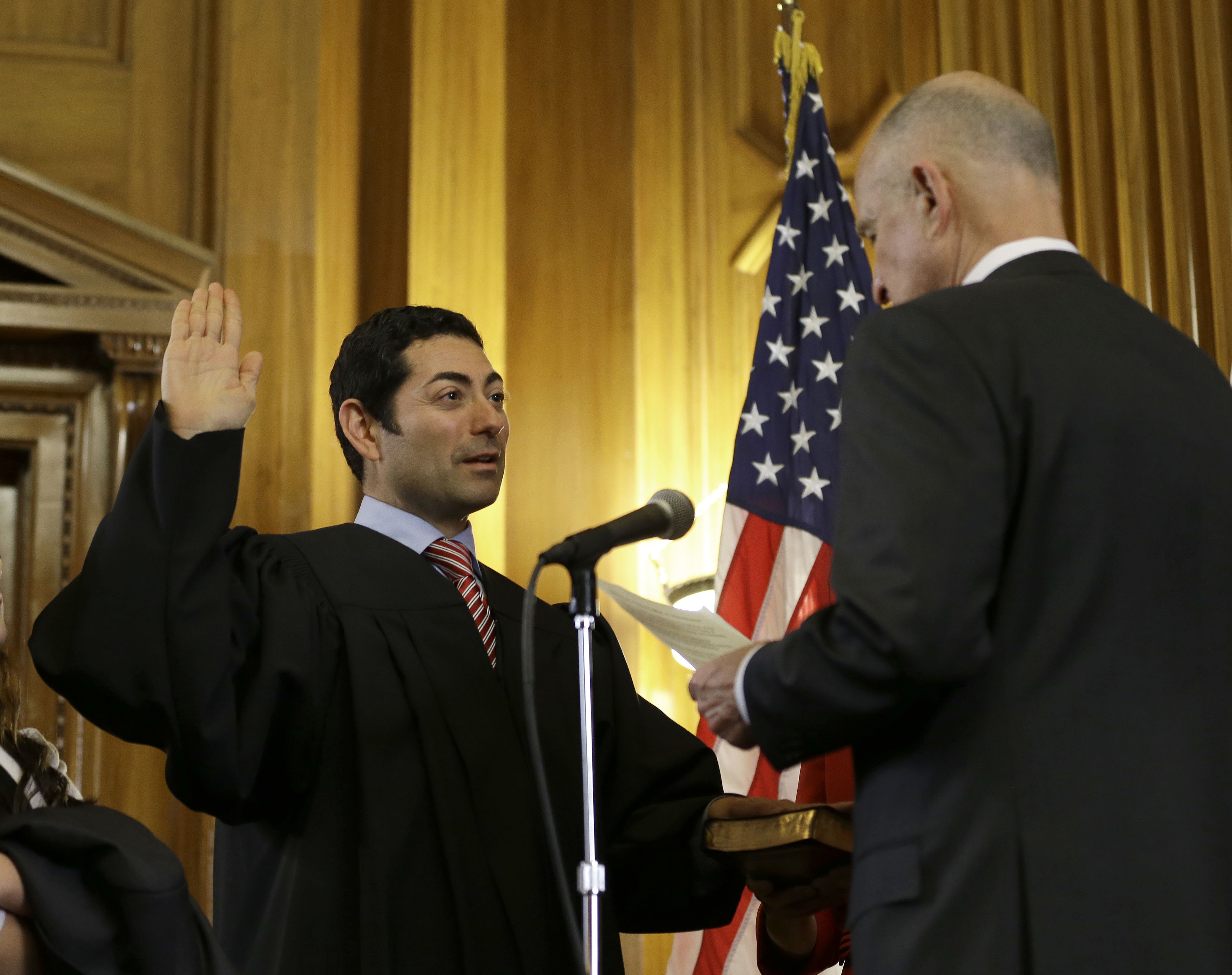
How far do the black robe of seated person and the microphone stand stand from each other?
562 millimetres

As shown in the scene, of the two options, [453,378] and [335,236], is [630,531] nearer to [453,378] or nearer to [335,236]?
[453,378]

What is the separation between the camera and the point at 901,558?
5.22ft

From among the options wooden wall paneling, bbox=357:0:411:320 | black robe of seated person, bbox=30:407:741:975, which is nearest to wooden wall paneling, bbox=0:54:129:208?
wooden wall paneling, bbox=357:0:411:320

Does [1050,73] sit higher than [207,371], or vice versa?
[1050,73]

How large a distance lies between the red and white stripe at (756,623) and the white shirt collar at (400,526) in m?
1.10

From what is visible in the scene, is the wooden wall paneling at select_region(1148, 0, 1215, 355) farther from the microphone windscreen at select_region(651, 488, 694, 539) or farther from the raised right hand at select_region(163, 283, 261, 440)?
the raised right hand at select_region(163, 283, 261, 440)

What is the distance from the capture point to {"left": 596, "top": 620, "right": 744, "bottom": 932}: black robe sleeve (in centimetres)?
256

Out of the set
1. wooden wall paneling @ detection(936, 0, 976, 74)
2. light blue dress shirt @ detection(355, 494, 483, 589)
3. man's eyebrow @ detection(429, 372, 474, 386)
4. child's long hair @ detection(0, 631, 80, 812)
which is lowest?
child's long hair @ detection(0, 631, 80, 812)

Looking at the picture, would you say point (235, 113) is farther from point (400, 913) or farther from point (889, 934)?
point (889, 934)

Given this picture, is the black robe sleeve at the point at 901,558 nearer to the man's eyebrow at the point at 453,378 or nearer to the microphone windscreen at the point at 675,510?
the microphone windscreen at the point at 675,510

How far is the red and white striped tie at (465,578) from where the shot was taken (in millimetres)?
2652

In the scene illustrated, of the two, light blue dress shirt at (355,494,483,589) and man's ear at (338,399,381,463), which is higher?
man's ear at (338,399,381,463)

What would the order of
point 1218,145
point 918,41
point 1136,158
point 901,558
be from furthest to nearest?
point 918,41 → point 1136,158 → point 1218,145 → point 901,558

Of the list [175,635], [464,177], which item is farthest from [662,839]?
[464,177]
